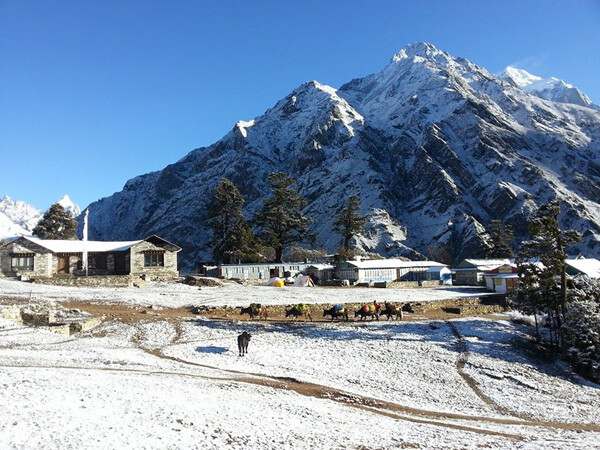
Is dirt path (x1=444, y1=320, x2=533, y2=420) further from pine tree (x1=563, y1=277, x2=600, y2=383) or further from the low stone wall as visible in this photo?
the low stone wall

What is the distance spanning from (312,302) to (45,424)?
33801mm

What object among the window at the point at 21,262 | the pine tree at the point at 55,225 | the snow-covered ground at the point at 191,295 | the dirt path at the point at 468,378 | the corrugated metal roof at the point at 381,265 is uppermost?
the pine tree at the point at 55,225

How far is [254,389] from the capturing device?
707 inches

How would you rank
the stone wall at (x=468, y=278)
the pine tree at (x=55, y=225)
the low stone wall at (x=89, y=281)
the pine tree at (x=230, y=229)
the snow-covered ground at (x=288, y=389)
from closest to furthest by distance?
the snow-covered ground at (x=288, y=389) → the low stone wall at (x=89, y=281) → the pine tree at (x=230, y=229) → the stone wall at (x=468, y=278) → the pine tree at (x=55, y=225)

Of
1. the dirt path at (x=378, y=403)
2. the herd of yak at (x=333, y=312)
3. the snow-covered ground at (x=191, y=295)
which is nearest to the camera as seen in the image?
the dirt path at (x=378, y=403)

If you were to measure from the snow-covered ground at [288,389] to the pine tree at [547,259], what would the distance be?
4043mm

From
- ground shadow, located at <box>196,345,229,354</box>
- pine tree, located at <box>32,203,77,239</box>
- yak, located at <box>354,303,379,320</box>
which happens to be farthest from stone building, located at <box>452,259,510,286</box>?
pine tree, located at <box>32,203,77,239</box>

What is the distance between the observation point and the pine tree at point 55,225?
82375mm

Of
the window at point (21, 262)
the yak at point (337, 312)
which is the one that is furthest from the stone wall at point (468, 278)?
the window at point (21, 262)

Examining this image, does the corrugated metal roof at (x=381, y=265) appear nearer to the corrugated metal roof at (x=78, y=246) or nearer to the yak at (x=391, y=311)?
the yak at (x=391, y=311)

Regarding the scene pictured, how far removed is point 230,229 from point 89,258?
2563cm

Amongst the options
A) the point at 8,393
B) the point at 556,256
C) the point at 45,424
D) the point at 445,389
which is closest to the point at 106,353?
the point at 8,393

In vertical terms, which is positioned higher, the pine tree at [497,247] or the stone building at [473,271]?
the pine tree at [497,247]

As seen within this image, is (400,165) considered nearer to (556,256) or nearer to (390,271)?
(390,271)
